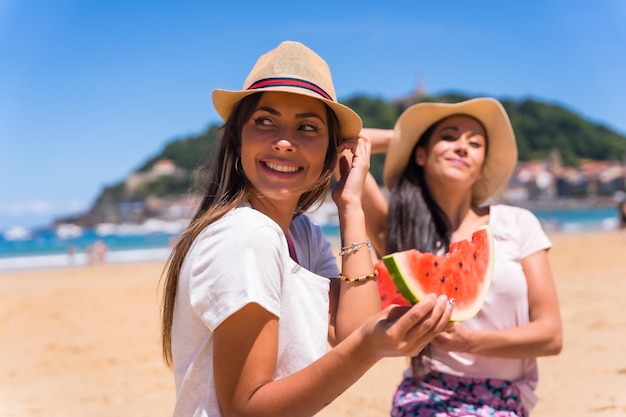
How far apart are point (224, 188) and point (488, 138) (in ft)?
7.19

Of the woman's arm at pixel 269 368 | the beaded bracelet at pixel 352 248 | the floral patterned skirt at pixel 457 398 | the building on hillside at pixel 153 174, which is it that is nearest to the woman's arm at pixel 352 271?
the beaded bracelet at pixel 352 248

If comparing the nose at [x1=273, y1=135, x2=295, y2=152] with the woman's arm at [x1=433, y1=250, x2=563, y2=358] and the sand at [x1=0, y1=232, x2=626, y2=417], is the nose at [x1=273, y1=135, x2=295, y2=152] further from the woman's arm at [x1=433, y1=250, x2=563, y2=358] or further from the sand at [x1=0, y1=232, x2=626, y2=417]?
the sand at [x1=0, y1=232, x2=626, y2=417]

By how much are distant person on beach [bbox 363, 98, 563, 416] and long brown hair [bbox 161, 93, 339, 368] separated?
1104 mm

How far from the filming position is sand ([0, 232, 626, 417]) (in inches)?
213

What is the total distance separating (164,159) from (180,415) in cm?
Result: 13352

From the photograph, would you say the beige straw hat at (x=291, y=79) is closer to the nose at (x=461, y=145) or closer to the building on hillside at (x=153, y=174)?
the nose at (x=461, y=145)

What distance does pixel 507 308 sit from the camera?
3098 millimetres

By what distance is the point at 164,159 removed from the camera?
430 feet

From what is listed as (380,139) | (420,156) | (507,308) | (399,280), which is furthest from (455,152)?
(399,280)

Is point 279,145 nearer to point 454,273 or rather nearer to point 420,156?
point 454,273

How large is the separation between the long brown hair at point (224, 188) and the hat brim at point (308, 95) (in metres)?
0.03

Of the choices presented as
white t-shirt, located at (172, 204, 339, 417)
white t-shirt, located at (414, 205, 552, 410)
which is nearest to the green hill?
white t-shirt, located at (414, 205, 552, 410)

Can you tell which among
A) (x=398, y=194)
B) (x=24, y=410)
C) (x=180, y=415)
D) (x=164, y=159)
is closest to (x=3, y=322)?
(x=24, y=410)

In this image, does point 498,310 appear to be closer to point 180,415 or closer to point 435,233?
point 435,233
